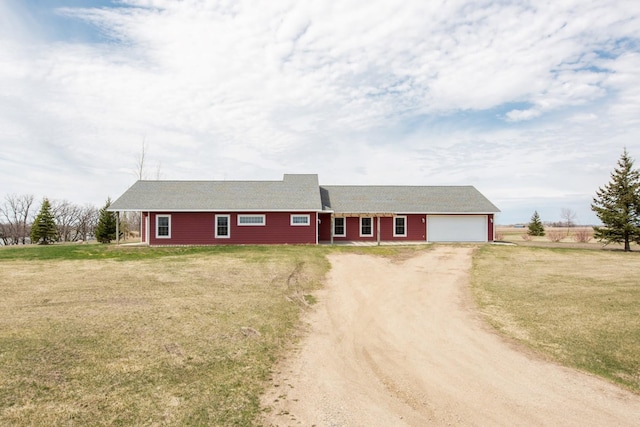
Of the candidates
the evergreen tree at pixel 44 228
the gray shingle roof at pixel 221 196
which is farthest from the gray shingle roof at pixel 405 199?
the evergreen tree at pixel 44 228

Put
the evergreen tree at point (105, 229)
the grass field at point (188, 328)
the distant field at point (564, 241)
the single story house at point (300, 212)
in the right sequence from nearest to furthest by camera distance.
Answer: the grass field at point (188, 328) < the single story house at point (300, 212) < the distant field at point (564, 241) < the evergreen tree at point (105, 229)

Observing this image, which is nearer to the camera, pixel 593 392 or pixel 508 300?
pixel 593 392

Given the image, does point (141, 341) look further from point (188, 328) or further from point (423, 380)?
point (423, 380)

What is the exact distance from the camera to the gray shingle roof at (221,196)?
26969 mm

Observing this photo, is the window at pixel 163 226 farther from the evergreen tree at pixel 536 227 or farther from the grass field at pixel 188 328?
the evergreen tree at pixel 536 227

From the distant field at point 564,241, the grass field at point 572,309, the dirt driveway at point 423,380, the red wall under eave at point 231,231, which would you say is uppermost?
the red wall under eave at point 231,231

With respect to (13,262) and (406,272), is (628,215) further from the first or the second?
(13,262)

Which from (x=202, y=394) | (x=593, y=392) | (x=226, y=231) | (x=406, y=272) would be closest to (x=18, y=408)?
(x=202, y=394)

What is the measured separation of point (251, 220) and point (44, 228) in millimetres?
23565

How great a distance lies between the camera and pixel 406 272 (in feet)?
58.0

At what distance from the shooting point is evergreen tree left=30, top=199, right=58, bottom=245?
122 ft

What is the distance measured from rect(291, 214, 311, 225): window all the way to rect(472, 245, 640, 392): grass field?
11.8m

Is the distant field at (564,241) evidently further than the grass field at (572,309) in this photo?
Yes

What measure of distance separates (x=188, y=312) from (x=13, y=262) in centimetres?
1378
